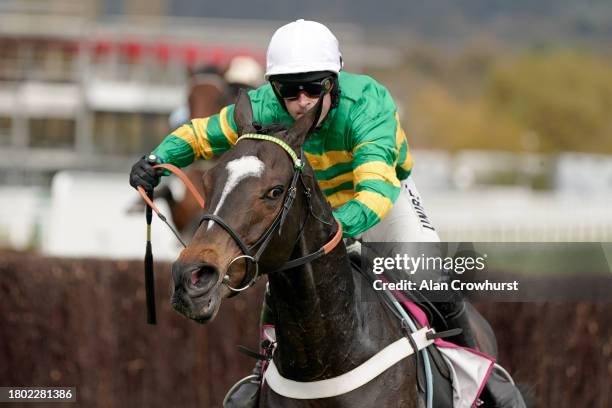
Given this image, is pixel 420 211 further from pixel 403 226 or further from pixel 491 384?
pixel 491 384

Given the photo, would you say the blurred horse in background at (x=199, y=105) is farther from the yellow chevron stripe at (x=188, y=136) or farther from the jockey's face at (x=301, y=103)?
the jockey's face at (x=301, y=103)

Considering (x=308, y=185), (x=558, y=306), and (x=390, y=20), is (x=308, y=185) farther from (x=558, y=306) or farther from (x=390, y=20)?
(x=390, y=20)

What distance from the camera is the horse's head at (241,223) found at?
3.57 meters

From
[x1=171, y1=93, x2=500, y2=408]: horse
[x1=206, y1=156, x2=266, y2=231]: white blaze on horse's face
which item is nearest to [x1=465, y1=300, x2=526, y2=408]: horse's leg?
[x1=171, y1=93, x2=500, y2=408]: horse

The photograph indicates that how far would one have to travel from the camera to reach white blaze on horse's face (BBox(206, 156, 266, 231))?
3.76 metres

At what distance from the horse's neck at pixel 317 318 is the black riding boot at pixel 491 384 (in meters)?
0.70

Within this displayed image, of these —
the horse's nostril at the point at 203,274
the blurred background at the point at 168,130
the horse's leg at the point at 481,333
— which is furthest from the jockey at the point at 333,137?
the blurred background at the point at 168,130

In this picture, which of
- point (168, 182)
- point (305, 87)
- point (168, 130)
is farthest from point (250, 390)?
point (168, 130)

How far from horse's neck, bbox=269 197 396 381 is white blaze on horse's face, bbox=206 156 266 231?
0.36m

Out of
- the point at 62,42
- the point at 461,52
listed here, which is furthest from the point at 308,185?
the point at 461,52

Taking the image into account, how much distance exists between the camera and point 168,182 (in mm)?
14820

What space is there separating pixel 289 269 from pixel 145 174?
707 millimetres

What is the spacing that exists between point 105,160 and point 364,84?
92.1ft

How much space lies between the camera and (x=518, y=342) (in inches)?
318
